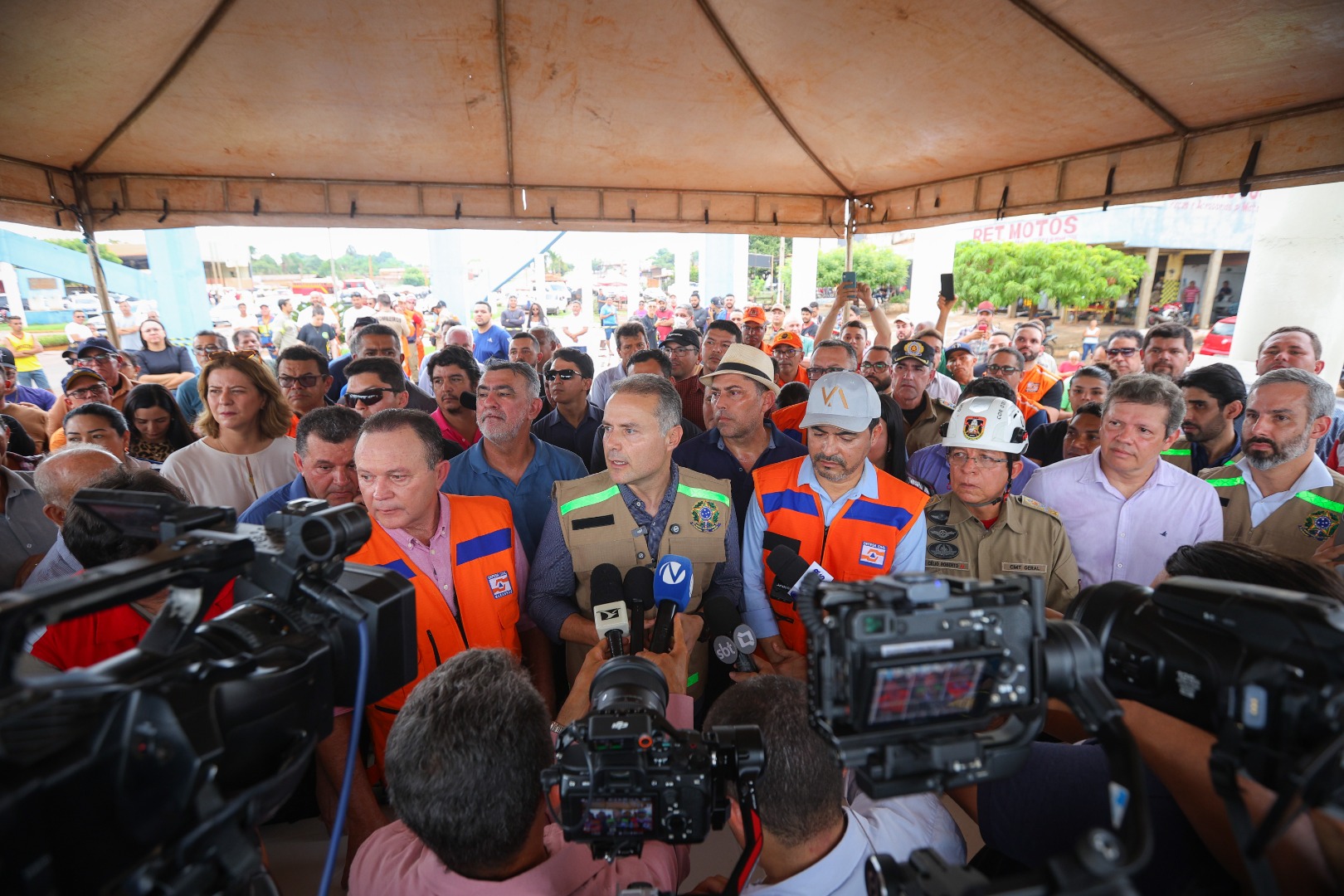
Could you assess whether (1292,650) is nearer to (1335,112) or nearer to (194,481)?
(194,481)

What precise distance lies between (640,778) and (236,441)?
340cm

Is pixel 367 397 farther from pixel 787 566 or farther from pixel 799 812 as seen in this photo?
pixel 799 812

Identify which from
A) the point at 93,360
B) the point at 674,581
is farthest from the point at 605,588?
the point at 93,360

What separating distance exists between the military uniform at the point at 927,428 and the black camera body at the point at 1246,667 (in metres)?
3.44

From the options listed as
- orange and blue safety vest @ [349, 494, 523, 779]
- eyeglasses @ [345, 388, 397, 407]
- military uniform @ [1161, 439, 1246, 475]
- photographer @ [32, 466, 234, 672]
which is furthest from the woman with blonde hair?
military uniform @ [1161, 439, 1246, 475]

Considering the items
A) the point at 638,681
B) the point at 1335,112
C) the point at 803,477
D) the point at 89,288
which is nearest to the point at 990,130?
the point at 1335,112

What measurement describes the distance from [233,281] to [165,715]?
3542 centimetres

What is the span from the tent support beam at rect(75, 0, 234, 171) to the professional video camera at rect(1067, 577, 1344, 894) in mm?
5601

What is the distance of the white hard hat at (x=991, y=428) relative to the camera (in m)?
2.81

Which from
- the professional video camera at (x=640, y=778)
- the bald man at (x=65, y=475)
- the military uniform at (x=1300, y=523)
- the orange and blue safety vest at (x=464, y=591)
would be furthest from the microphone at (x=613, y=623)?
the military uniform at (x=1300, y=523)

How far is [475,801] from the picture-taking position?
1240 mm

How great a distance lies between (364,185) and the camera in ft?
20.1

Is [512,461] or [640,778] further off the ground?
[512,461]

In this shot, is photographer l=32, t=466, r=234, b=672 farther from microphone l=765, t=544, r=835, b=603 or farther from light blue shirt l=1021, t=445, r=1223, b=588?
light blue shirt l=1021, t=445, r=1223, b=588
